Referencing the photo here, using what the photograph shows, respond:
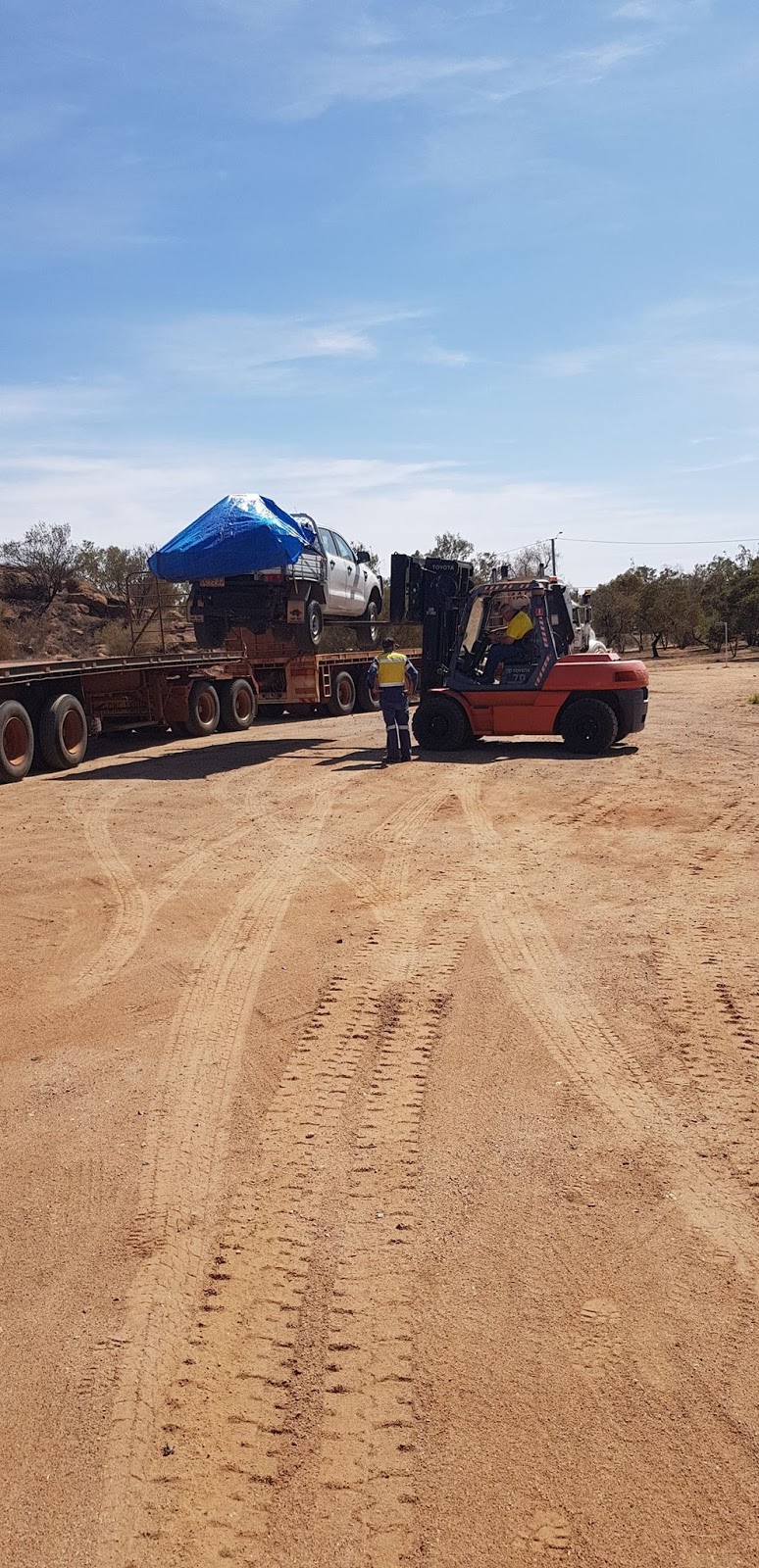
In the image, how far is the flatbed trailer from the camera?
14.1 metres

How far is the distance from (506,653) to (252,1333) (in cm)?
1210

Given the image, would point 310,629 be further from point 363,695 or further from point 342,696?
point 363,695

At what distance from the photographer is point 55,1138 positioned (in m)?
4.57

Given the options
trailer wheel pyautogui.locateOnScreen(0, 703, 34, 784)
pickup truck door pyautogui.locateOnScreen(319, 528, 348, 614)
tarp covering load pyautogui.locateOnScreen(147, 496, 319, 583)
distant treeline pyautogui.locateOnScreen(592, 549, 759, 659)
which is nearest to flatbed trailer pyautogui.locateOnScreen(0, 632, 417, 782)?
trailer wheel pyautogui.locateOnScreen(0, 703, 34, 784)

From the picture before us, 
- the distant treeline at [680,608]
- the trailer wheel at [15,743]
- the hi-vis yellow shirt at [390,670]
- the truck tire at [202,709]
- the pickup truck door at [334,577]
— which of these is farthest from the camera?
the distant treeline at [680,608]

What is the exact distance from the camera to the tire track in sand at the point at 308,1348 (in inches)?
106

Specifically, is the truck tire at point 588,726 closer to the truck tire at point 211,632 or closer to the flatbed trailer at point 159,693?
the flatbed trailer at point 159,693

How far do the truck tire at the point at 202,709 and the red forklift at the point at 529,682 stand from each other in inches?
152

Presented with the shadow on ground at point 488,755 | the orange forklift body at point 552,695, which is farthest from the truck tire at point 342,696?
the orange forklift body at point 552,695

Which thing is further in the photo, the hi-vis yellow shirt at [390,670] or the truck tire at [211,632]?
the truck tire at [211,632]

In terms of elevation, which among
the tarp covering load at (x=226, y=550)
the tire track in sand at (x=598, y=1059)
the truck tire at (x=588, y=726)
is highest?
the tarp covering load at (x=226, y=550)

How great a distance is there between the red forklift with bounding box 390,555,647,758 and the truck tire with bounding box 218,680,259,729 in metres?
4.26

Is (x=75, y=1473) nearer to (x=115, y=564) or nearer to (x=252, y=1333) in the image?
(x=252, y=1333)

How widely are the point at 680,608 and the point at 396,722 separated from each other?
35287 mm
